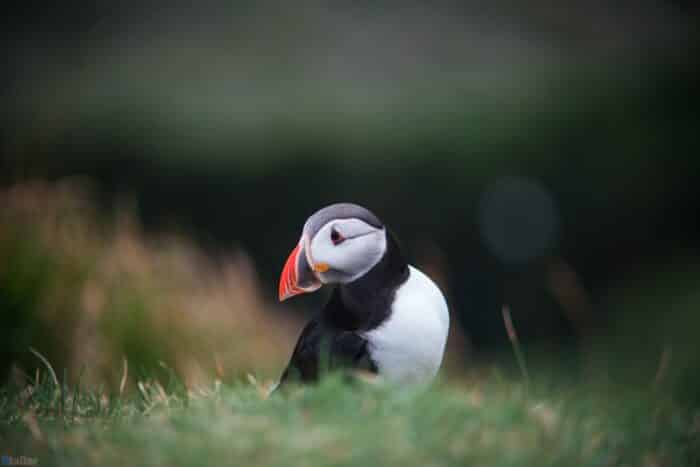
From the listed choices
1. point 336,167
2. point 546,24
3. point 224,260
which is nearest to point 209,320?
point 224,260

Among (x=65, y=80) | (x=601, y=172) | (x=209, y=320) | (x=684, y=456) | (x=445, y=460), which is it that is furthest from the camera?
(x=65, y=80)

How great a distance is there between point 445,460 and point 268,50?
1195 centimetres

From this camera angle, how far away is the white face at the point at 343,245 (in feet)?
9.70

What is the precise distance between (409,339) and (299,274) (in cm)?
44

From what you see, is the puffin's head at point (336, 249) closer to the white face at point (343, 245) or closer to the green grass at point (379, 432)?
the white face at point (343, 245)

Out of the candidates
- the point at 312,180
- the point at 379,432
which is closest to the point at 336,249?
the point at 379,432

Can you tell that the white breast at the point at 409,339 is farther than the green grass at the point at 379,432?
Yes

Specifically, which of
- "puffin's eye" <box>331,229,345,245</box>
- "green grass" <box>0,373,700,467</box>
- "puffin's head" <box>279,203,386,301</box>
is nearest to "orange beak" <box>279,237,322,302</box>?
"puffin's head" <box>279,203,386,301</box>

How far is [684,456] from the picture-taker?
2.80 metres

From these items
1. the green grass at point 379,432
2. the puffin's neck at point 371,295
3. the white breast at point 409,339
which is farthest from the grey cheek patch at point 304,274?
the green grass at point 379,432

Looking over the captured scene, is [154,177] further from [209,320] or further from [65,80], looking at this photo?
[209,320]

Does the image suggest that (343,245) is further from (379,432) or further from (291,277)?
(379,432)

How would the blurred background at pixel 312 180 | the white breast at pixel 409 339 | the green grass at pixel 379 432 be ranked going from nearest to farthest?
the green grass at pixel 379 432
the white breast at pixel 409 339
the blurred background at pixel 312 180

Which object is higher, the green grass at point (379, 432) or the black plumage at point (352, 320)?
the black plumage at point (352, 320)
